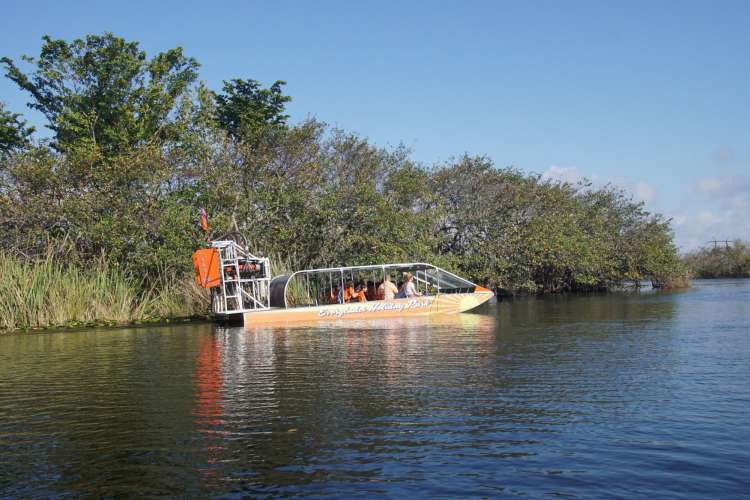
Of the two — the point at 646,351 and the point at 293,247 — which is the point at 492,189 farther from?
the point at 646,351

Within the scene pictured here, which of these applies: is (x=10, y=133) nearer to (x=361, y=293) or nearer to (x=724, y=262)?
(x=361, y=293)

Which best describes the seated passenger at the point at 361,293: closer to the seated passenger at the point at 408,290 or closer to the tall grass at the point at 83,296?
the seated passenger at the point at 408,290

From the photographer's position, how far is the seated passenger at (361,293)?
88.6 feet

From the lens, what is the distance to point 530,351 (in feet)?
52.1

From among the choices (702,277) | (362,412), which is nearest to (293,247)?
(362,412)

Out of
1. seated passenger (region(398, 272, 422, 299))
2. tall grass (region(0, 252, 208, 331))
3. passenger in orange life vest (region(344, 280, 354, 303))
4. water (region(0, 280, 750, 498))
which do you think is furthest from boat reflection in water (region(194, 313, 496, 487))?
tall grass (region(0, 252, 208, 331))

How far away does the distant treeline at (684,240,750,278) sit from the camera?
82062mm

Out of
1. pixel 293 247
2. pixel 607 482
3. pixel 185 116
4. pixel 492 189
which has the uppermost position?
pixel 185 116

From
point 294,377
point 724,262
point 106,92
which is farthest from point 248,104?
point 724,262

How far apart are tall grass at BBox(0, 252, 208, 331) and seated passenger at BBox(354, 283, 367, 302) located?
6.07m

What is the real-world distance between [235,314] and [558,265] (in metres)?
25.9

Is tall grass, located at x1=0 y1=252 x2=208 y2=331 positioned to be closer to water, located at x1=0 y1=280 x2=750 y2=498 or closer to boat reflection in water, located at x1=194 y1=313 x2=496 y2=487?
boat reflection in water, located at x1=194 y1=313 x2=496 y2=487

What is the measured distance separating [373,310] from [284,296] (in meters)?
3.31

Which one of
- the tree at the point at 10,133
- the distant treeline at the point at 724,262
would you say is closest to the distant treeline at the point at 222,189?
the tree at the point at 10,133
